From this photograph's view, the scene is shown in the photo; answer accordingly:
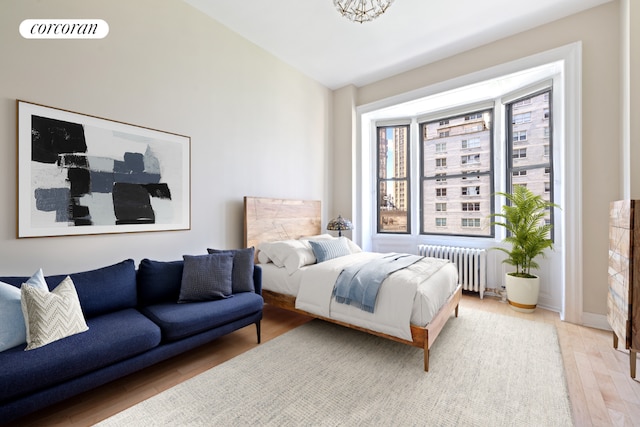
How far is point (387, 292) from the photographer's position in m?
2.37

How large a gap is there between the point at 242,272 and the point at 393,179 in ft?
11.5

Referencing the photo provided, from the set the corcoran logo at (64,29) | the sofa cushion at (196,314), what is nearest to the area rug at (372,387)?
the sofa cushion at (196,314)

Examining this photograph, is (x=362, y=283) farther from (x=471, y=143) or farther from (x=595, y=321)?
(x=471, y=143)

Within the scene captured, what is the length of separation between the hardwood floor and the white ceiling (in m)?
3.50

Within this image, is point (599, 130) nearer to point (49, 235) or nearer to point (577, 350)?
point (577, 350)

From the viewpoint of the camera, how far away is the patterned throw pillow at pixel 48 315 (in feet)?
5.27

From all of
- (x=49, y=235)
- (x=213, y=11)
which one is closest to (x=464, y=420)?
(x=49, y=235)

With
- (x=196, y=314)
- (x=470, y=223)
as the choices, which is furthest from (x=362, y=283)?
(x=470, y=223)

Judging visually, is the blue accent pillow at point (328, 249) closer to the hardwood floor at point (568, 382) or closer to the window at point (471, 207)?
the hardwood floor at point (568, 382)

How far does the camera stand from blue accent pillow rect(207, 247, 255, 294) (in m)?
2.69

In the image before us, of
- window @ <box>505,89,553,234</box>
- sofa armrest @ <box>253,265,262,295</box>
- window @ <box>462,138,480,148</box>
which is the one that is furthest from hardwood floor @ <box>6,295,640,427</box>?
window @ <box>462,138,480,148</box>

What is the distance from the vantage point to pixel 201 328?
2172 millimetres

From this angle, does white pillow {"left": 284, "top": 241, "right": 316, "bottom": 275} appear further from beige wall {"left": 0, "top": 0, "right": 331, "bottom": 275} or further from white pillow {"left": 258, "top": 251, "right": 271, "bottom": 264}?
beige wall {"left": 0, "top": 0, "right": 331, "bottom": 275}

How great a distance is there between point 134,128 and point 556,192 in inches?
192
